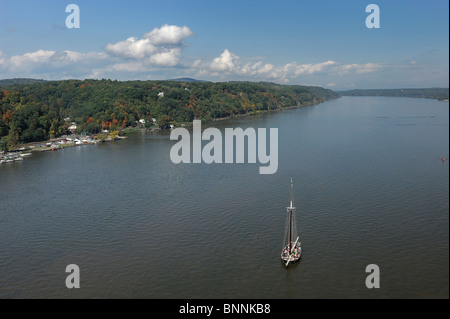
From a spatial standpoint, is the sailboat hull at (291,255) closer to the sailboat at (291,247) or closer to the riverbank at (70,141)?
the sailboat at (291,247)

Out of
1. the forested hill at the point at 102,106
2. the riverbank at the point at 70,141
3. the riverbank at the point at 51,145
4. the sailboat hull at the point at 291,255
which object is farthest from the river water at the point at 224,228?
the forested hill at the point at 102,106

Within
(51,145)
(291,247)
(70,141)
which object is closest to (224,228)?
(291,247)

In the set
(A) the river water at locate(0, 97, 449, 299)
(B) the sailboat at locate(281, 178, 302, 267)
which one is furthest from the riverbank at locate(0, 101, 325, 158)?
(B) the sailboat at locate(281, 178, 302, 267)

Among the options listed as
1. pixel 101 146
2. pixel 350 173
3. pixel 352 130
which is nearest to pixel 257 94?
pixel 352 130

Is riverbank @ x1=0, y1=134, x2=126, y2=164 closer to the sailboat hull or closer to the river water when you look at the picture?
the river water

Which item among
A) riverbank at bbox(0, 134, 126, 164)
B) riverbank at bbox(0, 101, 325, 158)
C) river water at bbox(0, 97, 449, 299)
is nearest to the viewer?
river water at bbox(0, 97, 449, 299)

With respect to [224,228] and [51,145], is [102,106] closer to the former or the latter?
[51,145]
